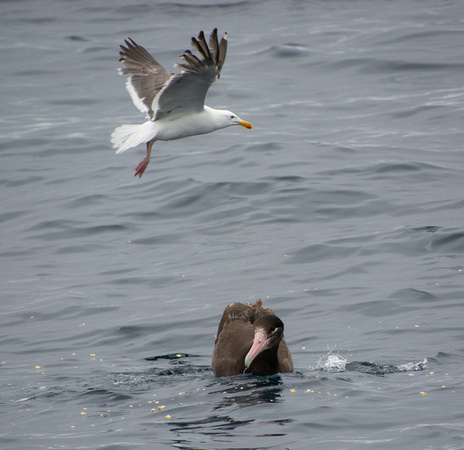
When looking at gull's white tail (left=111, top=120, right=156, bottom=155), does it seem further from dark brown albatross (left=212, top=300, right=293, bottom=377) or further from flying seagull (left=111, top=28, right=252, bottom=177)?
dark brown albatross (left=212, top=300, right=293, bottom=377)

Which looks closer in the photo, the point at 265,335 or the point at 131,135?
the point at 265,335

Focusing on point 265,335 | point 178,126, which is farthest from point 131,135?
point 265,335

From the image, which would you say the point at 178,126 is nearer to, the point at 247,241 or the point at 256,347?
the point at 247,241

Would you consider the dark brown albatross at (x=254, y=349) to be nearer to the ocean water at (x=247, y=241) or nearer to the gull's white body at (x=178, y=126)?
the ocean water at (x=247, y=241)

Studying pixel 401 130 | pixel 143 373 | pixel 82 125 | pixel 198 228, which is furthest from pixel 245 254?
pixel 82 125

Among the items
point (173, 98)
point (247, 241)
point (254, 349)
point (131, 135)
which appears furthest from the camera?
point (247, 241)

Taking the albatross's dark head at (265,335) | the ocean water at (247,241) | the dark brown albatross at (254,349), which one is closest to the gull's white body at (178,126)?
the ocean water at (247,241)

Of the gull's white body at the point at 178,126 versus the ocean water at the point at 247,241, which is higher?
the gull's white body at the point at 178,126

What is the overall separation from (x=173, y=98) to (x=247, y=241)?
2872 millimetres

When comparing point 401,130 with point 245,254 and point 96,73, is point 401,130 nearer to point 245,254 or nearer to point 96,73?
point 245,254

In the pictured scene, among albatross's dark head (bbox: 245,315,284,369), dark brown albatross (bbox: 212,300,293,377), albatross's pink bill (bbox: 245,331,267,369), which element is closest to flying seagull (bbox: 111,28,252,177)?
dark brown albatross (bbox: 212,300,293,377)

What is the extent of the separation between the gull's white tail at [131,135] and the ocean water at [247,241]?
1.94 meters

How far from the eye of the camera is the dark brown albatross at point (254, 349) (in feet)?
27.5

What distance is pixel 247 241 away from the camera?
43.5 feet
